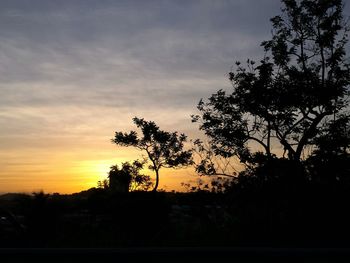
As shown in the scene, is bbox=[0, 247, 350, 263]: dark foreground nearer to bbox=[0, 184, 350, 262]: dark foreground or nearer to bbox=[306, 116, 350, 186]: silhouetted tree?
bbox=[0, 184, 350, 262]: dark foreground

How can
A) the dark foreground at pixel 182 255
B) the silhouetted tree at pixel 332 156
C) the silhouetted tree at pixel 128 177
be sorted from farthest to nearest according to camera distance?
the silhouetted tree at pixel 128 177 < the silhouetted tree at pixel 332 156 < the dark foreground at pixel 182 255

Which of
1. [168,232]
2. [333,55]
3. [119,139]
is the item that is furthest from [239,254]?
[119,139]

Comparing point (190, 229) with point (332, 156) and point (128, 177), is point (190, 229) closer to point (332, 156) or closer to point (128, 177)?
point (332, 156)

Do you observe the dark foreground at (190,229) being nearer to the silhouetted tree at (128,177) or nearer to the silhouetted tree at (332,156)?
the silhouetted tree at (332,156)

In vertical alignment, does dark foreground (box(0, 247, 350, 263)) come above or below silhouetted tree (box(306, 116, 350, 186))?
below

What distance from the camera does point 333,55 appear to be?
22.7 metres

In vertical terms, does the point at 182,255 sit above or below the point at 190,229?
below

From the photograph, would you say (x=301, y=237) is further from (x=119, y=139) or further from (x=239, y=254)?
(x=119, y=139)

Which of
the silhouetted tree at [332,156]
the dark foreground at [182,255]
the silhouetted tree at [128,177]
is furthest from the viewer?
the silhouetted tree at [128,177]

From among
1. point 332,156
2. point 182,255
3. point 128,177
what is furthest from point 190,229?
point 128,177

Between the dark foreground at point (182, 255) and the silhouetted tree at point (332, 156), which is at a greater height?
the silhouetted tree at point (332, 156)

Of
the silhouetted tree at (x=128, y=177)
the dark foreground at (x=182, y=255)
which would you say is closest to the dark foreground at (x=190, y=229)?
the dark foreground at (x=182, y=255)

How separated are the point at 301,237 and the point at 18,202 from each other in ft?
22.8

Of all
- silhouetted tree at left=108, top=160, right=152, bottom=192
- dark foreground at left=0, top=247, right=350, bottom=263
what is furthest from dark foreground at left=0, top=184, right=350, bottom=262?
silhouetted tree at left=108, top=160, right=152, bottom=192
